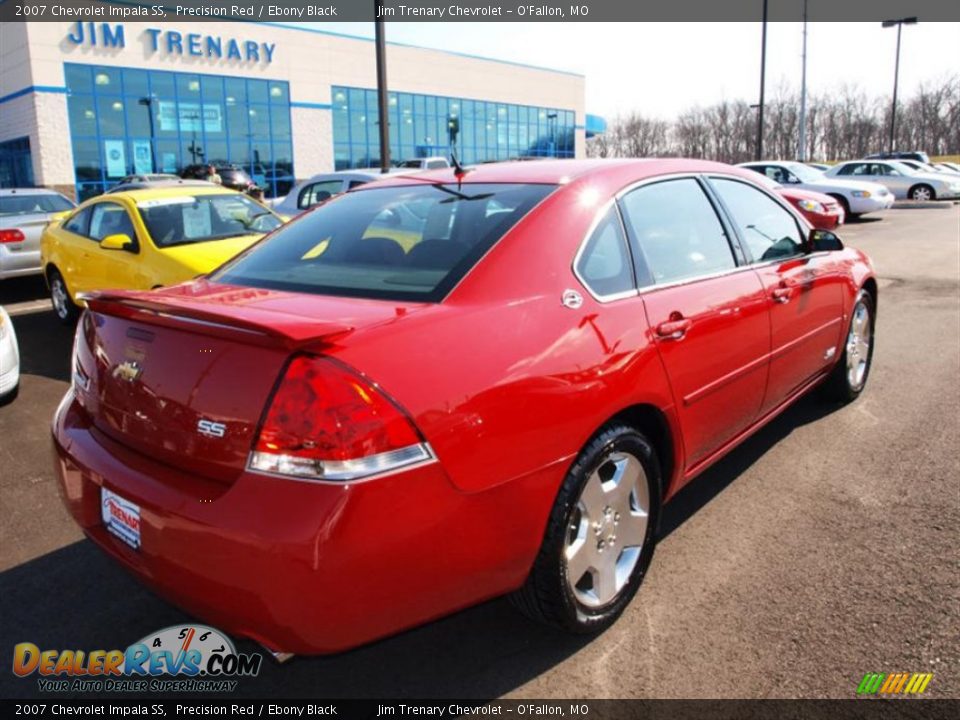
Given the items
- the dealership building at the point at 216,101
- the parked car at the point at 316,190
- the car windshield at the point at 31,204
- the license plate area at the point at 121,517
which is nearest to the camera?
the license plate area at the point at 121,517

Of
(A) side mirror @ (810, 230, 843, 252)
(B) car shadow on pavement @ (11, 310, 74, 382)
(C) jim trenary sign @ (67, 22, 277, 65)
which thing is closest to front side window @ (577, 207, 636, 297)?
(A) side mirror @ (810, 230, 843, 252)

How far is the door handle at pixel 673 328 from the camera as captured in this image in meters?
2.90

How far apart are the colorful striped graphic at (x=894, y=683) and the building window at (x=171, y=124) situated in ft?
105

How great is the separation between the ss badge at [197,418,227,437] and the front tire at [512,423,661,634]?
105 centimetres

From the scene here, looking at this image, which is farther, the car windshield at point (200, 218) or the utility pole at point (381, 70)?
the utility pole at point (381, 70)

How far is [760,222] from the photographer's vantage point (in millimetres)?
4039

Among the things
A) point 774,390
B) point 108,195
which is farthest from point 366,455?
point 108,195

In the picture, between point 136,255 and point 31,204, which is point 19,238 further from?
point 136,255

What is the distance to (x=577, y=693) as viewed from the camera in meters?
2.46

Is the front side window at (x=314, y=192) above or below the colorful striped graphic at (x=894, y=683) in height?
above

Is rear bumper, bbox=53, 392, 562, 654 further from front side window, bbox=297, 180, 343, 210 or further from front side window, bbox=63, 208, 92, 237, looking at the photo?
front side window, bbox=297, 180, 343, 210

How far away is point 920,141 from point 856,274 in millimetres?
89306

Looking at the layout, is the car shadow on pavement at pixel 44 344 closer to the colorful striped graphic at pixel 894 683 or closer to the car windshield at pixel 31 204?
the car windshield at pixel 31 204

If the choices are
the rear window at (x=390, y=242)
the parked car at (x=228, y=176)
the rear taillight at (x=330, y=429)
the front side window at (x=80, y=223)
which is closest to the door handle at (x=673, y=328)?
the rear window at (x=390, y=242)
